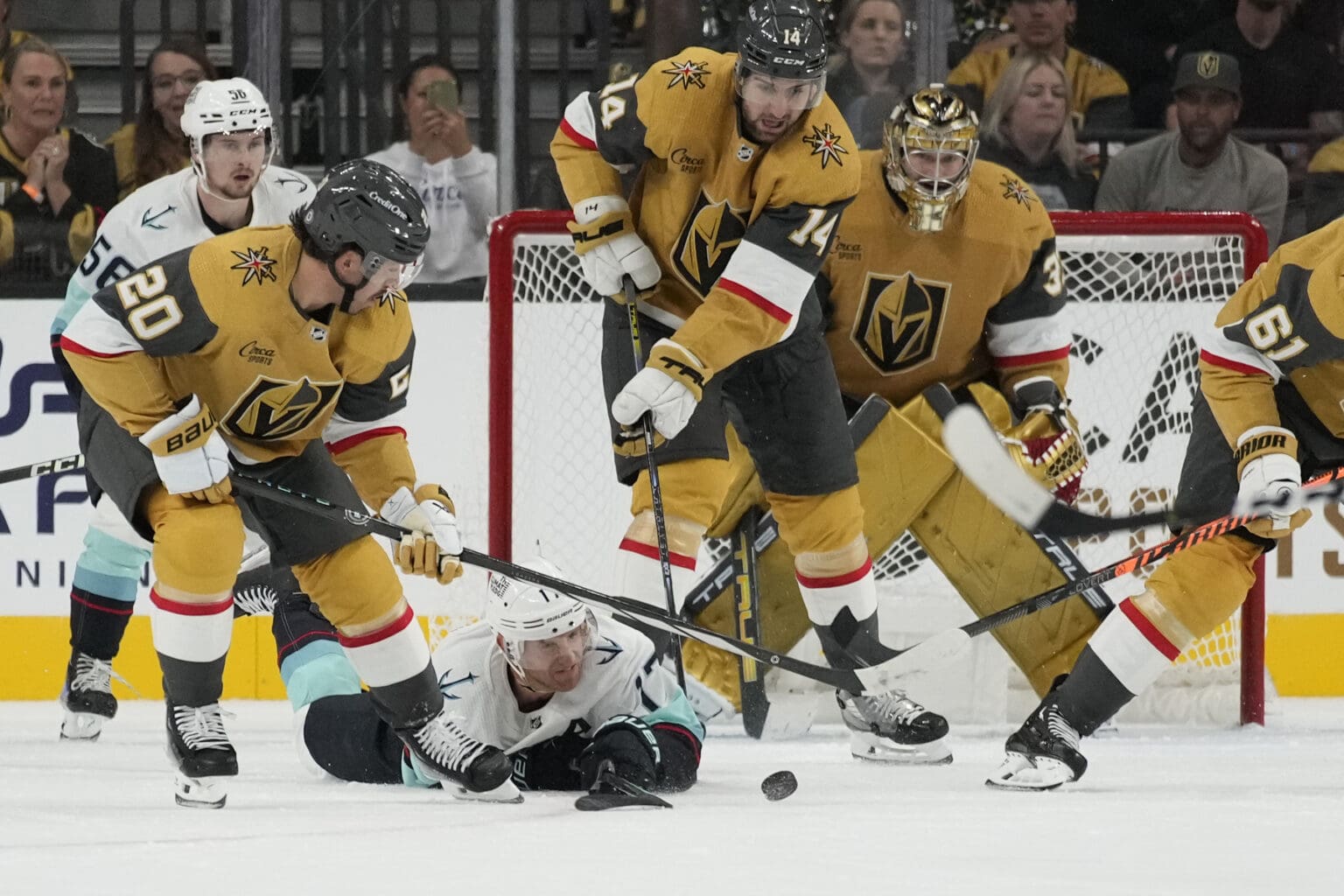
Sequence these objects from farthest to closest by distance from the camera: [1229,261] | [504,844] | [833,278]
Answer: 1. [1229,261]
2. [833,278]
3. [504,844]

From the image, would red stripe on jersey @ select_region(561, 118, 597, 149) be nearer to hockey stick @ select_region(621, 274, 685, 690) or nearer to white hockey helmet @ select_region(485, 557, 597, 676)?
hockey stick @ select_region(621, 274, 685, 690)

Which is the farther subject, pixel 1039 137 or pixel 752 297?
pixel 1039 137

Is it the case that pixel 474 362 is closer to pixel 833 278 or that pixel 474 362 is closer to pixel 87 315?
pixel 833 278

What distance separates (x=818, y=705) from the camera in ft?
13.4

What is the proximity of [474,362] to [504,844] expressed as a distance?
2061 millimetres

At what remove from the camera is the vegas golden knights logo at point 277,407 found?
2836mm

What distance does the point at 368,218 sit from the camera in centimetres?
271

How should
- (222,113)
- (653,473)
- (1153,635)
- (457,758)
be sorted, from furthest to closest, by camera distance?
(222,113) → (653,473) → (1153,635) → (457,758)

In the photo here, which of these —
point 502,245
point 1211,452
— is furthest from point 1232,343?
point 502,245

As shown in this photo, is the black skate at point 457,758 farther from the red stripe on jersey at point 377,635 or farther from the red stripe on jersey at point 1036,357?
the red stripe on jersey at point 1036,357

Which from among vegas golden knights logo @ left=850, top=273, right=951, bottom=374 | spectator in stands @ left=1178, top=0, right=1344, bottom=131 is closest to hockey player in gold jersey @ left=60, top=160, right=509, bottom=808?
vegas golden knights logo @ left=850, top=273, right=951, bottom=374

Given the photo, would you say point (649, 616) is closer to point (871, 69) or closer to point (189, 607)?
point (189, 607)

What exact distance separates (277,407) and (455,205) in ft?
5.66

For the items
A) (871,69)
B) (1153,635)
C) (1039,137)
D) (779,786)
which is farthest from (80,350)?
(1039,137)
